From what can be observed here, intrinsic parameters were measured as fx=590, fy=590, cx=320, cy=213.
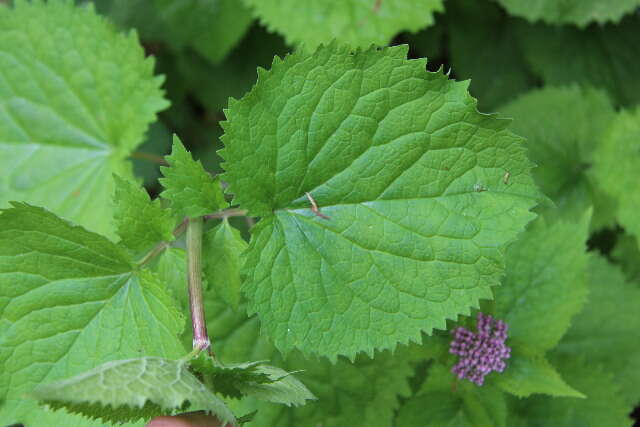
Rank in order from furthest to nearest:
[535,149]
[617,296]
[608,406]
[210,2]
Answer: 1. [210,2]
2. [535,149]
3. [617,296]
4. [608,406]

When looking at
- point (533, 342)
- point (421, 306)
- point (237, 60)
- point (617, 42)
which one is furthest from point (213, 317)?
point (617, 42)

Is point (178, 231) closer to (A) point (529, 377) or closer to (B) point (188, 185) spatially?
(B) point (188, 185)

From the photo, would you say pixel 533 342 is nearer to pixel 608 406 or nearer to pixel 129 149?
pixel 608 406

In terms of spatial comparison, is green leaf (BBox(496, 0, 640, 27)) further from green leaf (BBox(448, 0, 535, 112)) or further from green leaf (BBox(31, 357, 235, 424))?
green leaf (BBox(31, 357, 235, 424))

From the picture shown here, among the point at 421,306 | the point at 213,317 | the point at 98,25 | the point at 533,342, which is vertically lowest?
the point at 533,342

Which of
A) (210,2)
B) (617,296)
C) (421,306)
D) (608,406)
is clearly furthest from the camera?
(210,2)

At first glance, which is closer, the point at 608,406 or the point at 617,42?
the point at 608,406

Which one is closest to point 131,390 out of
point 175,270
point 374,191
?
point 175,270

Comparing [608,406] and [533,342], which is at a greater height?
[533,342]
